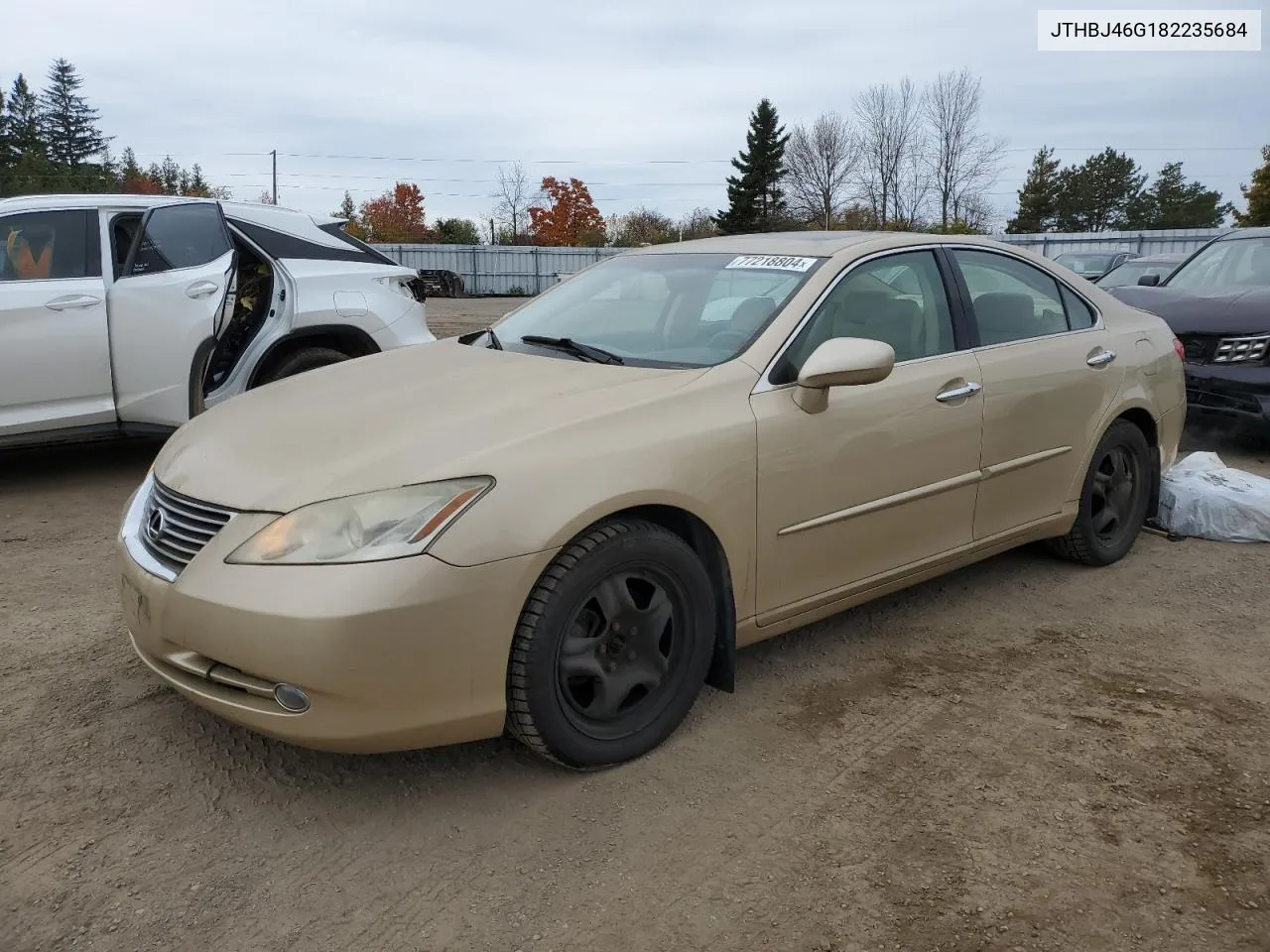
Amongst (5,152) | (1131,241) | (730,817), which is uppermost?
(5,152)

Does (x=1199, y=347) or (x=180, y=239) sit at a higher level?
(x=180, y=239)

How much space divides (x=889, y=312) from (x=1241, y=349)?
4.41 meters

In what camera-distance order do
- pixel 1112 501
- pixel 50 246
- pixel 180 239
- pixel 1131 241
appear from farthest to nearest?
1. pixel 1131 241
2. pixel 180 239
3. pixel 50 246
4. pixel 1112 501

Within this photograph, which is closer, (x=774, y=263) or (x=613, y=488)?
(x=613, y=488)

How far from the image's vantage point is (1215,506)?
520 cm

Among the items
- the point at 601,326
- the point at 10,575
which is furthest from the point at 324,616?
the point at 10,575

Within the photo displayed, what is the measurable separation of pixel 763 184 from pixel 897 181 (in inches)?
325

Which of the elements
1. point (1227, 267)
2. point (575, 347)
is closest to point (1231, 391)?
point (1227, 267)

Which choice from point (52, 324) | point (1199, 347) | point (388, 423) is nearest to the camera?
point (388, 423)

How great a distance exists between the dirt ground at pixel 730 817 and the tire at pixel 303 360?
2.92 metres

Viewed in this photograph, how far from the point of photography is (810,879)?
241 centimetres

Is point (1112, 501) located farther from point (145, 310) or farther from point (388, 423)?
point (145, 310)

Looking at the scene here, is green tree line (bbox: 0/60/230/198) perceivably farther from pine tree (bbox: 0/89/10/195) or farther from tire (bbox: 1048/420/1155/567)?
tire (bbox: 1048/420/1155/567)

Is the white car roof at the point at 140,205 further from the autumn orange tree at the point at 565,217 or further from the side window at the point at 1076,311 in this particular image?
the autumn orange tree at the point at 565,217
